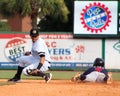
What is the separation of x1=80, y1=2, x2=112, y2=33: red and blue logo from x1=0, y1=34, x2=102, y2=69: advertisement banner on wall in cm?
78

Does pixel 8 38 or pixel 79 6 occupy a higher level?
pixel 79 6

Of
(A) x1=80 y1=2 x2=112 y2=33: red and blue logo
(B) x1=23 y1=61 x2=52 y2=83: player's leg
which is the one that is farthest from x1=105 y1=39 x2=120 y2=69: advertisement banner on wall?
(B) x1=23 y1=61 x2=52 y2=83: player's leg

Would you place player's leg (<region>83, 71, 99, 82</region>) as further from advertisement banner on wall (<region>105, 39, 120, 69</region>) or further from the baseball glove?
advertisement banner on wall (<region>105, 39, 120, 69</region>)

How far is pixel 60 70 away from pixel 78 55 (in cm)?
131

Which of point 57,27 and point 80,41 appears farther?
point 57,27

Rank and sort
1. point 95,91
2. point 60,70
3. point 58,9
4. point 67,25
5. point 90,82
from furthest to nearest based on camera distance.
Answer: point 67,25, point 58,9, point 60,70, point 90,82, point 95,91

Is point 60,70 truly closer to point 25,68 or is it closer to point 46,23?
point 25,68

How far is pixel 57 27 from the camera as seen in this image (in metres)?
48.7

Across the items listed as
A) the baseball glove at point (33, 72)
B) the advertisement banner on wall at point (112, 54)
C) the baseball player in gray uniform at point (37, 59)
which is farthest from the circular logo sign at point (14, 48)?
the baseball glove at point (33, 72)

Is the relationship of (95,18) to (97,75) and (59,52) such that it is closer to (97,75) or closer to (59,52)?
(59,52)

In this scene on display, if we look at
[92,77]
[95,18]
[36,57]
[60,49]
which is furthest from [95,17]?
[92,77]

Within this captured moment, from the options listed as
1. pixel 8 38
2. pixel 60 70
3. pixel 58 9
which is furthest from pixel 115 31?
pixel 58 9

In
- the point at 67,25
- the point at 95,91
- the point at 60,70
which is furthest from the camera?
the point at 67,25

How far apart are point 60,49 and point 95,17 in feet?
8.54
